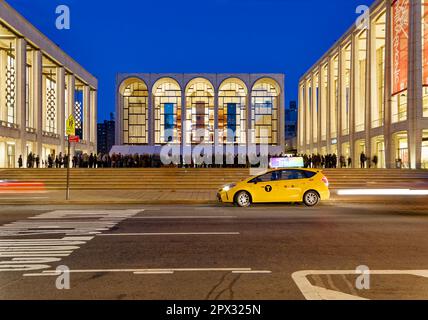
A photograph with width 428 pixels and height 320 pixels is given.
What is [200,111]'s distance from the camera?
2879 inches

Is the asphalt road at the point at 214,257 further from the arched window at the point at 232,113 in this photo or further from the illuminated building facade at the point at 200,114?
the arched window at the point at 232,113

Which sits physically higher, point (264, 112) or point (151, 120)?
point (264, 112)

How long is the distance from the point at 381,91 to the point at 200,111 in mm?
34514

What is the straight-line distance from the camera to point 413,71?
1319 inches

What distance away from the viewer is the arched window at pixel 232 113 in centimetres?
7206

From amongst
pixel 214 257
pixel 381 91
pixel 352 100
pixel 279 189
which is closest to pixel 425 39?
pixel 381 91

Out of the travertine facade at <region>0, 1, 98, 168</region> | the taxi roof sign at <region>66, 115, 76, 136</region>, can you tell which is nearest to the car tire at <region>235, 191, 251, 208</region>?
the taxi roof sign at <region>66, 115, 76, 136</region>

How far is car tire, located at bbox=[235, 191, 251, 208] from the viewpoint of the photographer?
15.5m

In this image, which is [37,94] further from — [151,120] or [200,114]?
[200,114]

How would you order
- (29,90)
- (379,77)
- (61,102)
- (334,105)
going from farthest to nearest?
1. (334,105)
2. (61,102)
3. (29,90)
4. (379,77)

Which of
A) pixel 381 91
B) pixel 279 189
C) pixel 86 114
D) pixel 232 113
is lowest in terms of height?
pixel 279 189

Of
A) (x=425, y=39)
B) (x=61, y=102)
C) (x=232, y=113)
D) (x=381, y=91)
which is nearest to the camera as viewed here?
(x=425, y=39)

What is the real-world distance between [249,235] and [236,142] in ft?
208

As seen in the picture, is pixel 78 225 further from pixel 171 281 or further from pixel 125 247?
pixel 171 281
